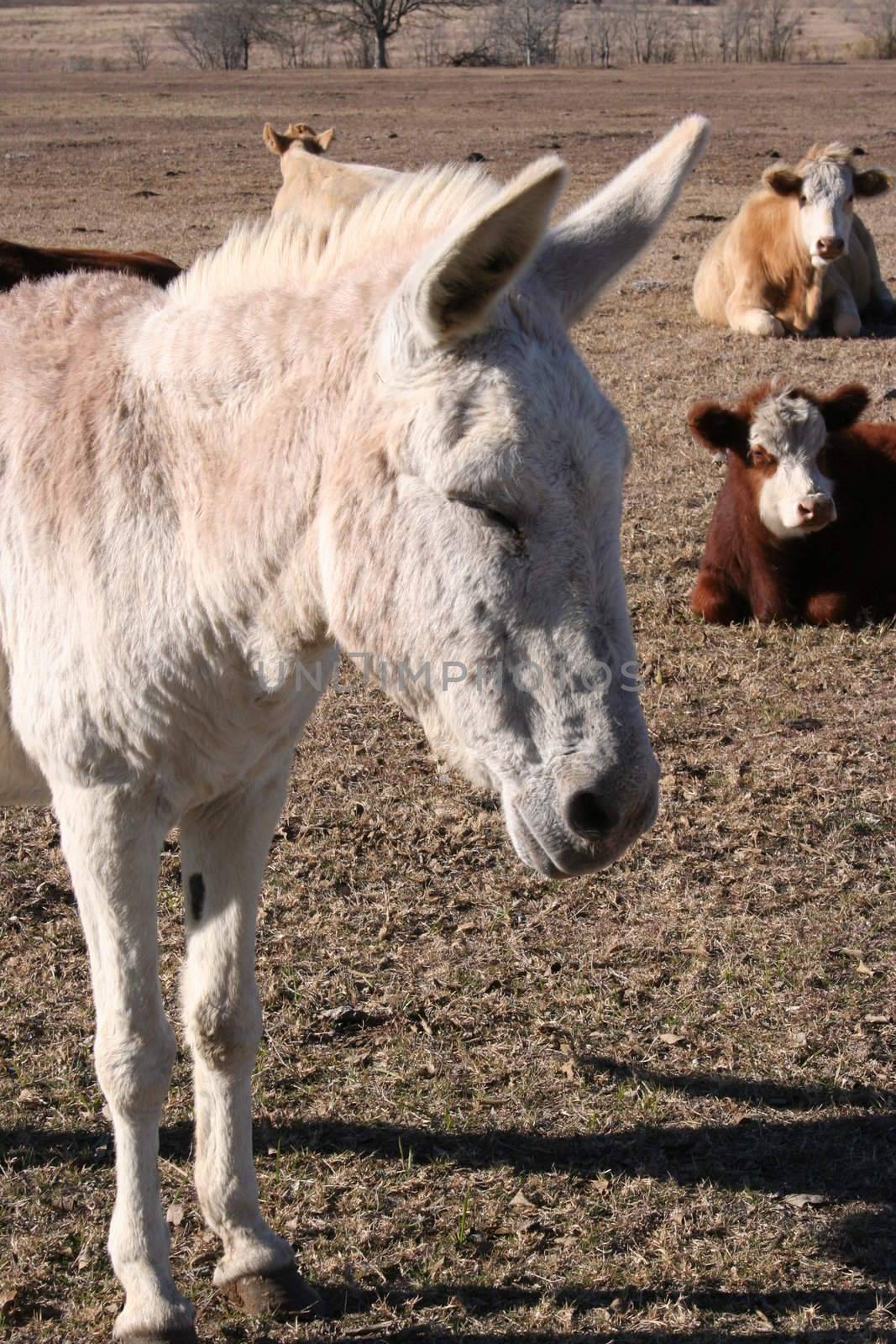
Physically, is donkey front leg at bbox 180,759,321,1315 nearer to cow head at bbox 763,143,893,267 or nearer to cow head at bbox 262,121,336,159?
cow head at bbox 763,143,893,267

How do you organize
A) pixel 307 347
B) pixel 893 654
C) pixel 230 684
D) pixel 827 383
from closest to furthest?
pixel 307 347 < pixel 230 684 < pixel 893 654 < pixel 827 383

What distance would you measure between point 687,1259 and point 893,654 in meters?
3.53

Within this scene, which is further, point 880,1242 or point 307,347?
point 880,1242

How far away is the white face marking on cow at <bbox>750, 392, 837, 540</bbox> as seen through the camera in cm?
595

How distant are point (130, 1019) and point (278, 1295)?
71cm

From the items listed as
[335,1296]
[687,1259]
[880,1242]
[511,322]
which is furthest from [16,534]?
A: [880,1242]

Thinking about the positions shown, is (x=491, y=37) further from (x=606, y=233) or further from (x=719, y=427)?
(x=606, y=233)

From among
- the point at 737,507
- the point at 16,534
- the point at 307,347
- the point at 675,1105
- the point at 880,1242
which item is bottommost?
the point at 880,1242

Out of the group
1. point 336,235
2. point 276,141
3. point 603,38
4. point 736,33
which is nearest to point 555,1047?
point 336,235

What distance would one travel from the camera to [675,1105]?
330 cm

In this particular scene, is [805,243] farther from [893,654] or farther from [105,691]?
[105,691]

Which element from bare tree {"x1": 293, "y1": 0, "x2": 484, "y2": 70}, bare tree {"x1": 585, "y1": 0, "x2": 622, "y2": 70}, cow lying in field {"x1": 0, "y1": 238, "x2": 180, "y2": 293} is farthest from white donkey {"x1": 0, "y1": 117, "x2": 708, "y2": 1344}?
bare tree {"x1": 293, "y1": 0, "x2": 484, "y2": 70}

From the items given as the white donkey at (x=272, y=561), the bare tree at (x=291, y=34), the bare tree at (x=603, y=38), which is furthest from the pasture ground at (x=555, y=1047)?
the bare tree at (x=291, y=34)

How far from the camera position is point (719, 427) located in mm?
6188
